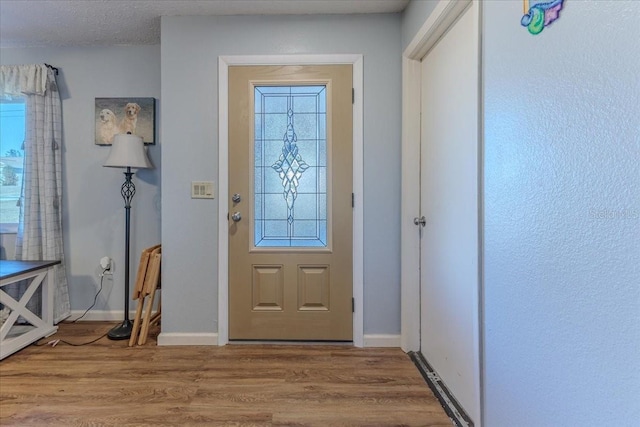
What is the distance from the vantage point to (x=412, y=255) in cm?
215

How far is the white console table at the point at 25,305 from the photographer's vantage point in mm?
2111

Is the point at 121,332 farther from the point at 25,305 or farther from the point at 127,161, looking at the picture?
the point at 127,161

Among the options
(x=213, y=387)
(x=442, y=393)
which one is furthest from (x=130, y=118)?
(x=442, y=393)

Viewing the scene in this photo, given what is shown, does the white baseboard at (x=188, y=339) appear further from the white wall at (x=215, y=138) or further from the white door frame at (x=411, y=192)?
the white door frame at (x=411, y=192)

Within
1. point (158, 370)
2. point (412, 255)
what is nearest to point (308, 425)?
point (158, 370)

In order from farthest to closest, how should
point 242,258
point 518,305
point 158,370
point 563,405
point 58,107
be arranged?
point 58,107 < point 242,258 < point 158,370 < point 518,305 < point 563,405

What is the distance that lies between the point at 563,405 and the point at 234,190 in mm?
1991

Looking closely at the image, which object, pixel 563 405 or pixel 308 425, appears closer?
pixel 563 405

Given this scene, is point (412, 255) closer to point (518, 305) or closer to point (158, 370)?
point (518, 305)

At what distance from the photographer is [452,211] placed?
1.64m

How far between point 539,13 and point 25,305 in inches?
127

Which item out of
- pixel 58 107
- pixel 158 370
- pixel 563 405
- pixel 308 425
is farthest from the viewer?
pixel 58 107

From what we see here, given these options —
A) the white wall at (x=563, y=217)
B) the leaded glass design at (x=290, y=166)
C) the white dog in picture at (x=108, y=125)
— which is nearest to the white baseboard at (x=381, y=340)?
the leaded glass design at (x=290, y=166)

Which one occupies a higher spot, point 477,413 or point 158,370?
point 477,413
